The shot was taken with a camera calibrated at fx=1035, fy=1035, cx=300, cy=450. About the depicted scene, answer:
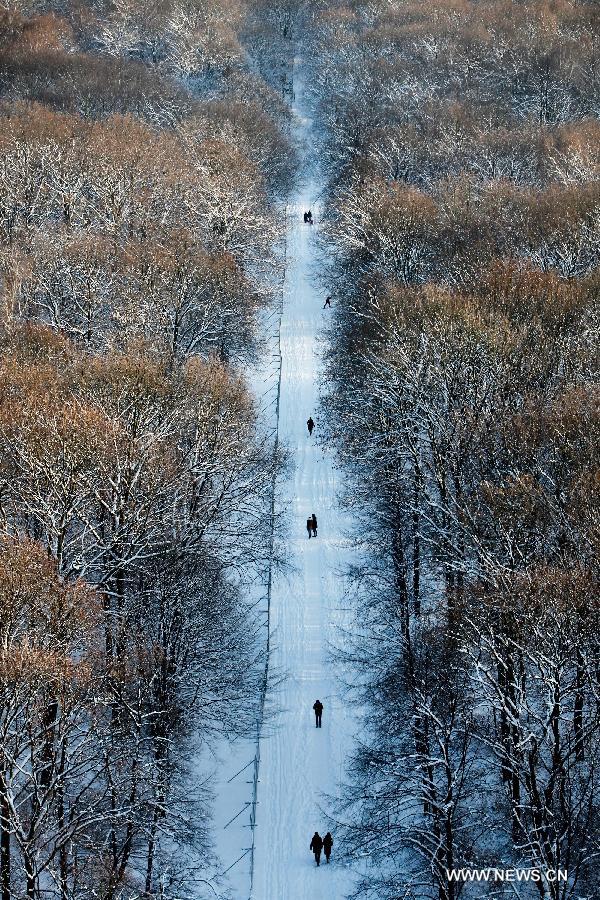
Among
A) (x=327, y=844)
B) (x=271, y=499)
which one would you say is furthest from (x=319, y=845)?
(x=271, y=499)

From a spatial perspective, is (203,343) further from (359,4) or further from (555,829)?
(359,4)

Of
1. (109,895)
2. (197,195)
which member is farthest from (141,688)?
(197,195)

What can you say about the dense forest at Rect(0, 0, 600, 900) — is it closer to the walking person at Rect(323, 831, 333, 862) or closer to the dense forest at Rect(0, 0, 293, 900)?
the dense forest at Rect(0, 0, 293, 900)

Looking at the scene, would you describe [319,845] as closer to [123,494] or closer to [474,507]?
[474,507]

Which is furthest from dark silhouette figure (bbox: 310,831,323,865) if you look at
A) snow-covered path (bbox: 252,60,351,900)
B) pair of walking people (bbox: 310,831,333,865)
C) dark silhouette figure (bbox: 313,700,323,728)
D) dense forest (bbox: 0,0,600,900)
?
dark silhouette figure (bbox: 313,700,323,728)

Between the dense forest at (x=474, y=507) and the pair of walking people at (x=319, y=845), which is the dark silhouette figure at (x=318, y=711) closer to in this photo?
the dense forest at (x=474, y=507)

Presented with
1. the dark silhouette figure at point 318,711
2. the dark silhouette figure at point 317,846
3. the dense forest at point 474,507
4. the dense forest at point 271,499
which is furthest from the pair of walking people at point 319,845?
the dark silhouette figure at point 318,711
